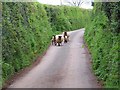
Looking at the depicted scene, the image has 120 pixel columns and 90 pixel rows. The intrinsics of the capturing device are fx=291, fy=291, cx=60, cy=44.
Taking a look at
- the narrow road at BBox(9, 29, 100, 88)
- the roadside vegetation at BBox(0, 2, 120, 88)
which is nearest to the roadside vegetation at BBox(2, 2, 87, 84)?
the roadside vegetation at BBox(0, 2, 120, 88)

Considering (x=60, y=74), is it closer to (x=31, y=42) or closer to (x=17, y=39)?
(x=17, y=39)

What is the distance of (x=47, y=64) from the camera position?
57.8 ft

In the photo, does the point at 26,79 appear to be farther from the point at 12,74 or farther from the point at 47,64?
the point at 47,64

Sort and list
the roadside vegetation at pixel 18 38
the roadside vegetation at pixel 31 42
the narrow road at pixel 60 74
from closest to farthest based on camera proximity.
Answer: the roadside vegetation at pixel 31 42 → the narrow road at pixel 60 74 → the roadside vegetation at pixel 18 38

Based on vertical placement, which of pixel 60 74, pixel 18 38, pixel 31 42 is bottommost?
pixel 60 74

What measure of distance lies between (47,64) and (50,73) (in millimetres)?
2723

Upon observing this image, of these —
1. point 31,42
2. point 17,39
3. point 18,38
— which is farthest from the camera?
point 31,42

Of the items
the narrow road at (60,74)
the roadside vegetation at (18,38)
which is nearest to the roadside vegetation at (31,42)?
the roadside vegetation at (18,38)

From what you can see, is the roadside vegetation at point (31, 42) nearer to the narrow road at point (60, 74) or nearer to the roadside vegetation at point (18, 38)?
the roadside vegetation at point (18, 38)

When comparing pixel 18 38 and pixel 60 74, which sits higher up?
pixel 18 38

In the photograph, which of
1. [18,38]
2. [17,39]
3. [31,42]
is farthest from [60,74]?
[31,42]

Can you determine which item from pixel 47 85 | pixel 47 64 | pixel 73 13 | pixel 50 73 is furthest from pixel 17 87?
pixel 73 13

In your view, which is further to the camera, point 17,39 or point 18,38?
point 18,38

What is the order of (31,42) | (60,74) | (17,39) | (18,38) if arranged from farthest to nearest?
(31,42), (18,38), (17,39), (60,74)
